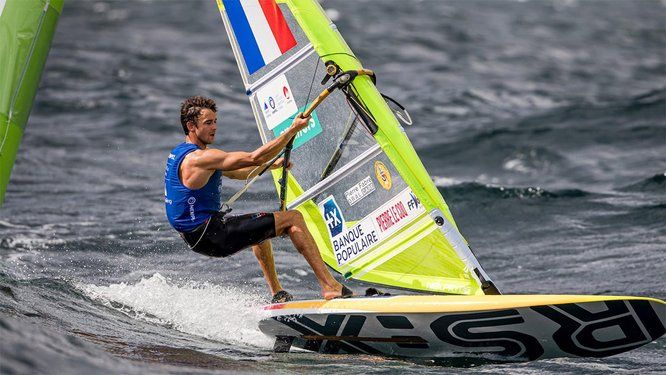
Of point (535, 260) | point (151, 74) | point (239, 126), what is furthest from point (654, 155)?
point (151, 74)

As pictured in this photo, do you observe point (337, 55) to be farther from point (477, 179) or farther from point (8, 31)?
point (477, 179)

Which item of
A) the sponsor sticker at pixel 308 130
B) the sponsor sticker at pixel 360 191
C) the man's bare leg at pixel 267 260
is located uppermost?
the sponsor sticker at pixel 308 130

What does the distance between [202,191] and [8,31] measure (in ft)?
7.53

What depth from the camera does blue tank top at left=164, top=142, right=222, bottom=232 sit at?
709cm

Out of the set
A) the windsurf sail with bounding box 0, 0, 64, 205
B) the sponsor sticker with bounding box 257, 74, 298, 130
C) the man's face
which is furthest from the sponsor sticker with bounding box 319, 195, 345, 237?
the windsurf sail with bounding box 0, 0, 64, 205

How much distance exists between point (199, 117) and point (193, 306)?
1956 mm

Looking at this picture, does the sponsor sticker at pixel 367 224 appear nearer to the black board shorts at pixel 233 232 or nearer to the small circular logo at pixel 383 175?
the small circular logo at pixel 383 175

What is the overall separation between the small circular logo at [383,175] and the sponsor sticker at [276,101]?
895mm

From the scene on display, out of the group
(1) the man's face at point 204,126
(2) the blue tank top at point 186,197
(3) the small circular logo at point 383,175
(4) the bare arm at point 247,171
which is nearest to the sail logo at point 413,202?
(3) the small circular logo at point 383,175

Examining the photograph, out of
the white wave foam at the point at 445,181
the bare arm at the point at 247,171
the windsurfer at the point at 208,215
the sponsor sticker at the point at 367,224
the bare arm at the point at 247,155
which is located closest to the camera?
the bare arm at the point at 247,155

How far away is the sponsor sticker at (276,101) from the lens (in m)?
7.98

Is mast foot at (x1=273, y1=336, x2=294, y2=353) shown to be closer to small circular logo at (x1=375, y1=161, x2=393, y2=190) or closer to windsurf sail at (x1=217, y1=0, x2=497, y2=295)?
windsurf sail at (x1=217, y1=0, x2=497, y2=295)

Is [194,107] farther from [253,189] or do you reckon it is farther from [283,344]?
[253,189]

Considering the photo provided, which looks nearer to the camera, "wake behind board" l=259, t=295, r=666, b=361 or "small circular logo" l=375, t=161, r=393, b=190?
"wake behind board" l=259, t=295, r=666, b=361
